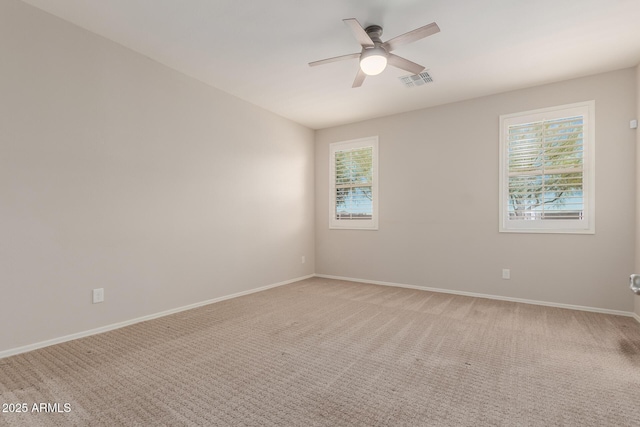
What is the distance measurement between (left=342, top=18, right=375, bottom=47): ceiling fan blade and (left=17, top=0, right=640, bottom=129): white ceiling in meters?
0.23

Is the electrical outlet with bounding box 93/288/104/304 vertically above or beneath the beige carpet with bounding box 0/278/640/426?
above

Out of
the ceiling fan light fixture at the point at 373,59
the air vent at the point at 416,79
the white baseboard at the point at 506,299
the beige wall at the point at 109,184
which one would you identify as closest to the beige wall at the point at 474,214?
the white baseboard at the point at 506,299

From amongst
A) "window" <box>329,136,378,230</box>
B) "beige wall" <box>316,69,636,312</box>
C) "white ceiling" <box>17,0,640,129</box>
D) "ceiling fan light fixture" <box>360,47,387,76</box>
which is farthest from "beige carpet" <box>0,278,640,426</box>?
"white ceiling" <box>17,0,640,129</box>

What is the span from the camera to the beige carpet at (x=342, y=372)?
5.45 ft

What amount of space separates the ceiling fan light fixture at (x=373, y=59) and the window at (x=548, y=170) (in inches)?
92.5

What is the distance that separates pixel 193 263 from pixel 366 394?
2654 mm

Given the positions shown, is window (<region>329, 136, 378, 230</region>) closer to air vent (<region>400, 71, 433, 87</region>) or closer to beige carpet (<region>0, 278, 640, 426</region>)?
air vent (<region>400, 71, 433, 87</region>)

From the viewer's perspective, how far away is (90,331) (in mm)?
2816

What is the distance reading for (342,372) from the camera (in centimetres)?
214

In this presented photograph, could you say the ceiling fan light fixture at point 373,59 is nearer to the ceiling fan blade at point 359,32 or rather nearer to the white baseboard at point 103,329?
the ceiling fan blade at point 359,32

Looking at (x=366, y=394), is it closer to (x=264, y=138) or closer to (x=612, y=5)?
(x=612, y=5)

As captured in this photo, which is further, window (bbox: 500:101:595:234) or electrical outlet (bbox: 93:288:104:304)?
window (bbox: 500:101:595:234)

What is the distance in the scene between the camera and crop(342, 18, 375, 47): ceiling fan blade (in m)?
2.21

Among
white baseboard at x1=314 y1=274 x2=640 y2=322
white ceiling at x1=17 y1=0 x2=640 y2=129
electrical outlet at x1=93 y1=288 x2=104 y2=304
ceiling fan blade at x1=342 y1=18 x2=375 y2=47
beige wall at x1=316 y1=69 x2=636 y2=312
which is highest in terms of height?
white ceiling at x1=17 y1=0 x2=640 y2=129
